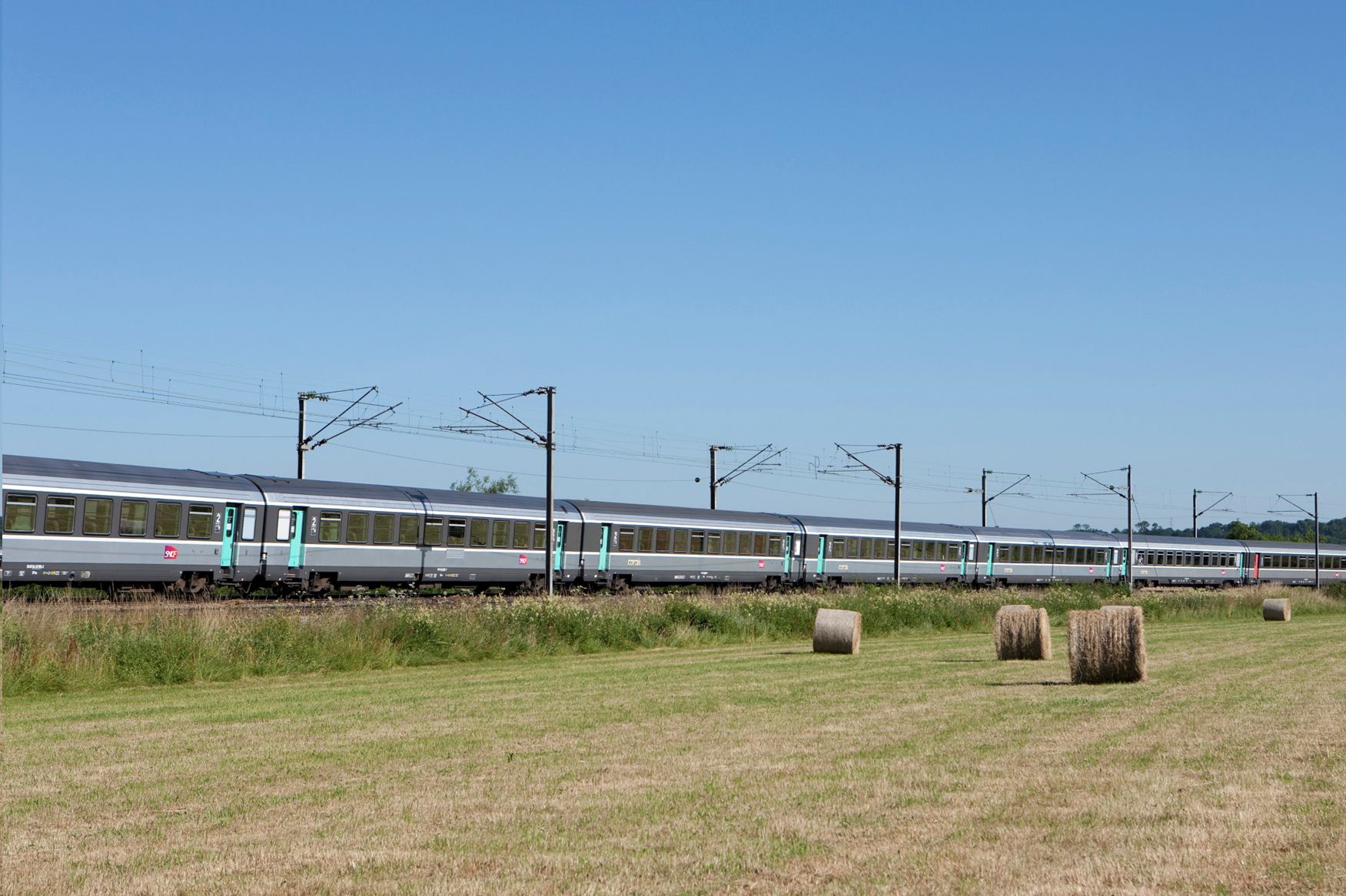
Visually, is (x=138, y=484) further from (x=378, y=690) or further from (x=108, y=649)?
(x=378, y=690)

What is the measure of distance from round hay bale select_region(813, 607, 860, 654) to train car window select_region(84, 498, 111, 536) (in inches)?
722

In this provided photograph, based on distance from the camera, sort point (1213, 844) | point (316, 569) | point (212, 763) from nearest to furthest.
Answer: point (1213, 844)
point (212, 763)
point (316, 569)

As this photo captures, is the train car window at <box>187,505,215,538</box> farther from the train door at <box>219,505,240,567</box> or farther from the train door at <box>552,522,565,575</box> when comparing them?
the train door at <box>552,522,565,575</box>

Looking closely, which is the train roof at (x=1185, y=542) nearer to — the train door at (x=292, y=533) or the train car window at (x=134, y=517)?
the train door at (x=292, y=533)

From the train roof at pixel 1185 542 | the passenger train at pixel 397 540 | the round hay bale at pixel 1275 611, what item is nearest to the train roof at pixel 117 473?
the passenger train at pixel 397 540

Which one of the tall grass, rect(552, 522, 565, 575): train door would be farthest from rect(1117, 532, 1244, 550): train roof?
the tall grass

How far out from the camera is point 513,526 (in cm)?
4716

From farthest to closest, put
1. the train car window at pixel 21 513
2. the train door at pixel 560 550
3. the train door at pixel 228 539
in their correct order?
the train door at pixel 560 550, the train door at pixel 228 539, the train car window at pixel 21 513

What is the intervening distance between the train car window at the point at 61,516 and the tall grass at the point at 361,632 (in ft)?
28.0

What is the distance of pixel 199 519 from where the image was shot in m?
38.1

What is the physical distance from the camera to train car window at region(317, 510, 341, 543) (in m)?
41.1

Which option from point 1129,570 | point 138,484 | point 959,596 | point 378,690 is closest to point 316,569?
point 138,484

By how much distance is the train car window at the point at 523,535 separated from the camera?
47.2 meters

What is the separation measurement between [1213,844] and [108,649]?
16912mm
